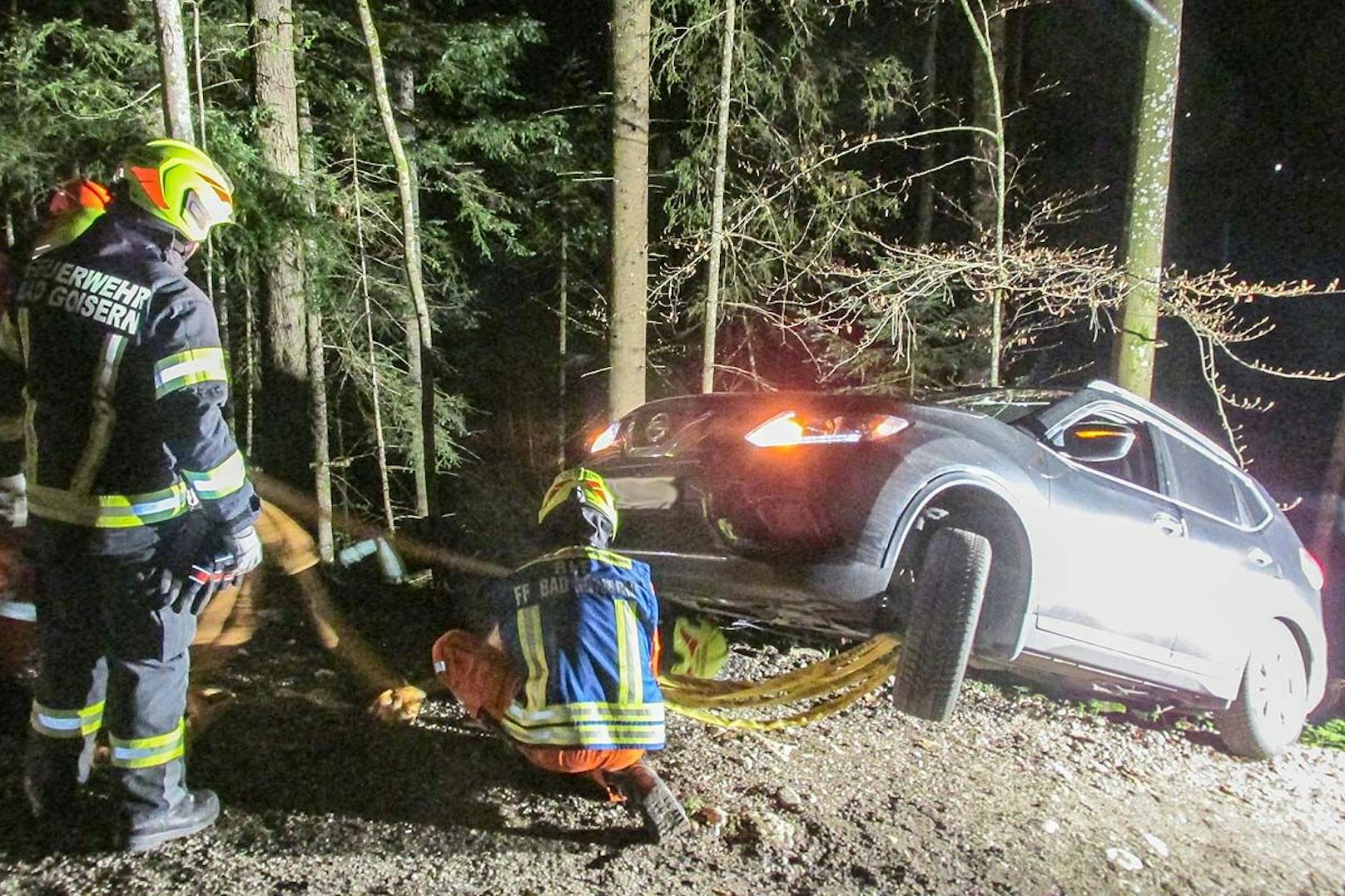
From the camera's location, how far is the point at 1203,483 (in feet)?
17.8

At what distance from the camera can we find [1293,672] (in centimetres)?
611

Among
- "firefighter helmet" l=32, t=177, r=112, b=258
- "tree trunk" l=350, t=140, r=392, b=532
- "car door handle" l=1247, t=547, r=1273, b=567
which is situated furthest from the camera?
"tree trunk" l=350, t=140, r=392, b=532

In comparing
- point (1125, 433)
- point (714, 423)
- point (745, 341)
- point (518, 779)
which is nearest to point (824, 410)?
point (714, 423)

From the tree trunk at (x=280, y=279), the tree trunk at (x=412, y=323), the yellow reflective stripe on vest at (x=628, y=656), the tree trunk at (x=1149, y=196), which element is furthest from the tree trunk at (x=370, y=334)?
the yellow reflective stripe on vest at (x=628, y=656)

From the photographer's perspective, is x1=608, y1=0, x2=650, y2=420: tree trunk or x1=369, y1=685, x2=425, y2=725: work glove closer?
x1=369, y1=685, x2=425, y2=725: work glove

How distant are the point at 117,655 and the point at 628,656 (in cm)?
162

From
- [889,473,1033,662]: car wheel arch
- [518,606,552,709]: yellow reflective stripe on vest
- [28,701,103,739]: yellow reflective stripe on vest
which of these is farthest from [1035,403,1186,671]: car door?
[28,701,103,739]: yellow reflective stripe on vest

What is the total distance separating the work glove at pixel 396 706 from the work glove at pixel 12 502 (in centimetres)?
157

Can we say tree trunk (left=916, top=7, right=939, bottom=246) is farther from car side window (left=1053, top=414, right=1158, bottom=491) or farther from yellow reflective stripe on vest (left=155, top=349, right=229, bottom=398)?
yellow reflective stripe on vest (left=155, top=349, right=229, bottom=398)

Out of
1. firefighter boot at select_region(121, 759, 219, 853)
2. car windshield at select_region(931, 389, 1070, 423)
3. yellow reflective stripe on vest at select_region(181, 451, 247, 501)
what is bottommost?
firefighter boot at select_region(121, 759, 219, 853)

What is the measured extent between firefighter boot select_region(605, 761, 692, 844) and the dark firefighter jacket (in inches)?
62.0

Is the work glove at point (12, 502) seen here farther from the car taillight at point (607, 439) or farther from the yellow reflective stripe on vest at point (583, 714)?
the car taillight at point (607, 439)

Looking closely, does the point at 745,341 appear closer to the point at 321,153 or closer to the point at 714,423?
the point at 321,153

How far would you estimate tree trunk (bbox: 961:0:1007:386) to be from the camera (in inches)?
→ 419
